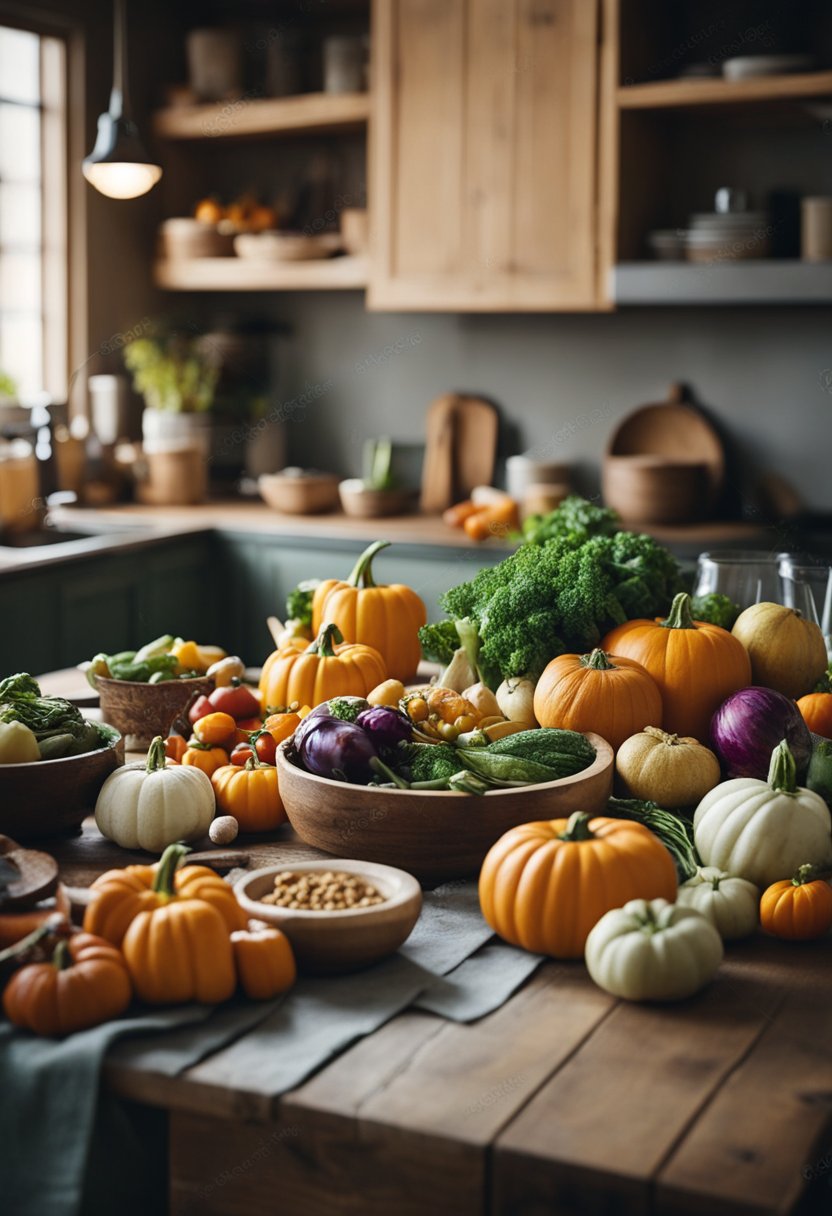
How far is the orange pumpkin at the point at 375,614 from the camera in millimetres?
2439

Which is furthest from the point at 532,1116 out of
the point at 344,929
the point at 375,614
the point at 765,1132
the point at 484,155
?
the point at 484,155

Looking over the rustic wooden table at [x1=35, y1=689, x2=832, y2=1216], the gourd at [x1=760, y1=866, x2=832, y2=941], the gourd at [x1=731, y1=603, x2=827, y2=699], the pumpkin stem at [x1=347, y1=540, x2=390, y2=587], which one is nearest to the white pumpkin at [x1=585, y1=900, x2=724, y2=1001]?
the rustic wooden table at [x1=35, y1=689, x2=832, y2=1216]

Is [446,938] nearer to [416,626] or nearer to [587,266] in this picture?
[416,626]

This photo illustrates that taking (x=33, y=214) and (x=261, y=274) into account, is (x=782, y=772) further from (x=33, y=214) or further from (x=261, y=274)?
(x=33, y=214)

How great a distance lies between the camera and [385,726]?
5.84 ft

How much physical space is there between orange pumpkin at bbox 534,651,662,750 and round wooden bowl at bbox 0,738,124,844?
0.60 meters

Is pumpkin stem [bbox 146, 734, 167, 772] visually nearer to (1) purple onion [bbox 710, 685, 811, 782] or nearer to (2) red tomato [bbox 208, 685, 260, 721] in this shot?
(2) red tomato [bbox 208, 685, 260, 721]

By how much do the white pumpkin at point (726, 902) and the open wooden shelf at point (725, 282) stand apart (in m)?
2.73

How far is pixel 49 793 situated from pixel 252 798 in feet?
0.86

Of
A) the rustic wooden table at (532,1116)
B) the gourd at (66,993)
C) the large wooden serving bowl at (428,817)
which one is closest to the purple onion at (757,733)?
the large wooden serving bowl at (428,817)

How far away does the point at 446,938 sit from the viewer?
5.19 ft

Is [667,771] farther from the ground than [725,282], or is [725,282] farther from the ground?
[725,282]

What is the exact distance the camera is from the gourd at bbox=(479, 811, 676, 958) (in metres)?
1.52

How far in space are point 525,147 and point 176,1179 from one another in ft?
12.1
